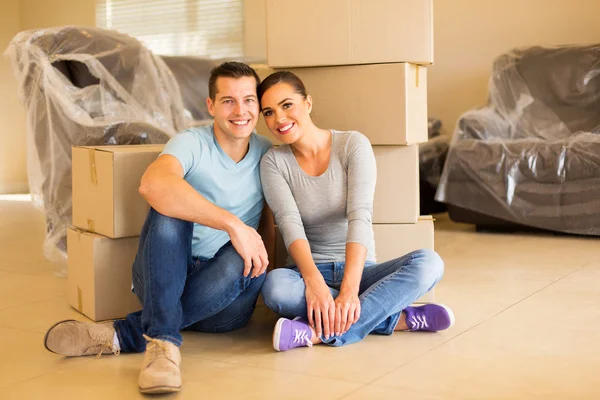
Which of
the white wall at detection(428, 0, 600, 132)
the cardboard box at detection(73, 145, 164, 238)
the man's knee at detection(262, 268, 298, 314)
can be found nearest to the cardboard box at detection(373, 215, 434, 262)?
the man's knee at detection(262, 268, 298, 314)

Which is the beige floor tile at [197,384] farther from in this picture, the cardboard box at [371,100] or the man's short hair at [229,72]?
the cardboard box at [371,100]

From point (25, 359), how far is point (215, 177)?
2.04 feet

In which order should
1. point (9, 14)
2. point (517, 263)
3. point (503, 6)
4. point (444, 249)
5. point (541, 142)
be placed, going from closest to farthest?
point (517, 263)
point (444, 249)
point (541, 142)
point (503, 6)
point (9, 14)

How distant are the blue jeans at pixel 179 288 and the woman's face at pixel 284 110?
12.2 inches

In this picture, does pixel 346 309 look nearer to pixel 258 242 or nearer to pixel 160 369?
pixel 258 242

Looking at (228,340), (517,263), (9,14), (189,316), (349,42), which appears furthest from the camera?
(9,14)

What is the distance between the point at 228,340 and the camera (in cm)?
202

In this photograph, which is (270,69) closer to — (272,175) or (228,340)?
(272,175)

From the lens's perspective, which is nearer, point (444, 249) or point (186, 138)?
point (186, 138)

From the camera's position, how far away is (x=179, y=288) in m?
1.76

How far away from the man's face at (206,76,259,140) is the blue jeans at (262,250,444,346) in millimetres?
361

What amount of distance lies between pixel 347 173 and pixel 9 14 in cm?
555

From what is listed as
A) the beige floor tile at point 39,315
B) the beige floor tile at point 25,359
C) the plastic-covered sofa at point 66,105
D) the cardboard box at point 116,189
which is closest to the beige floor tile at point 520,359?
the beige floor tile at point 25,359

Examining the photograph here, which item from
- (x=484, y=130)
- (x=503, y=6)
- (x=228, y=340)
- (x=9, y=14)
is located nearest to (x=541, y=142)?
(x=484, y=130)
